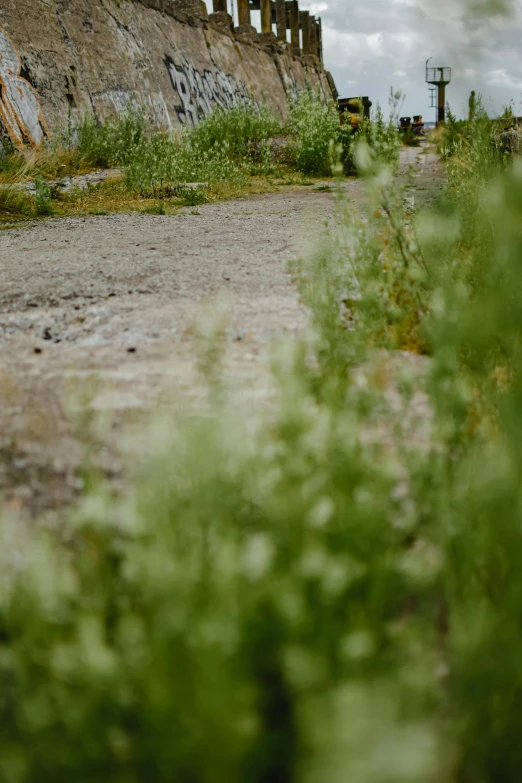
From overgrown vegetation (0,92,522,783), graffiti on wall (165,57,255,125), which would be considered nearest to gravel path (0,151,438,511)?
overgrown vegetation (0,92,522,783)

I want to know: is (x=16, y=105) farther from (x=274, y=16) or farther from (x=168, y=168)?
(x=274, y=16)

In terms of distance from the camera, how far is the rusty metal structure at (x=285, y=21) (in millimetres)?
22109

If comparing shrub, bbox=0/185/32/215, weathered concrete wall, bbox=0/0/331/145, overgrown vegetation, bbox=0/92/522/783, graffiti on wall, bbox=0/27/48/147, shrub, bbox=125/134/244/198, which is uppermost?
weathered concrete wall, bbox=0/0/331/145

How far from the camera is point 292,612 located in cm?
78

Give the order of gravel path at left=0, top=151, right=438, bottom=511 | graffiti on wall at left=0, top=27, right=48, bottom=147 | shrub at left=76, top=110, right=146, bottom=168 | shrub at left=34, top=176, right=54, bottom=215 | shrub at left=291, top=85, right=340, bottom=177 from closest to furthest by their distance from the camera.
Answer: gravel path at left=0, top=151, right=438, bottom=511 < shrub at left=34, top=176, right=54, bottom=215 < graffiti on wall at left=0, top=27, right=48, bottom=147 < shrub at left=76, top=110, right=146, bottom=168 < shrub at left=291, top=85, right=340, bottom=177

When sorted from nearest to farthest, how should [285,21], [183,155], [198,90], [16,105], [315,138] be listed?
[16,105] < [183,155] < [315,138] < [198,90] < [285,21]

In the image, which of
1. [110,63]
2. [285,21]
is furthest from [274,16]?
[110,63]

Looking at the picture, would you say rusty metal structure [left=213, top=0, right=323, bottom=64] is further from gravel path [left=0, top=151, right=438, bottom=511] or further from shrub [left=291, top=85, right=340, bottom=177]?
gravel path [left=0, top=151, right=438, bottom=511]

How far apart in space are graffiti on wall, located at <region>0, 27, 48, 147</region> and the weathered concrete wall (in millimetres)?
14

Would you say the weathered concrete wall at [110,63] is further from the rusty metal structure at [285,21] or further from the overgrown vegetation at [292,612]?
the overgrown vegetation at [292,612]

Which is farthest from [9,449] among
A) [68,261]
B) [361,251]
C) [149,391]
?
[68,261]

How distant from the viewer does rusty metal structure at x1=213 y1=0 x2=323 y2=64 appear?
2211 cm

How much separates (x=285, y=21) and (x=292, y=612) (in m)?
30.5

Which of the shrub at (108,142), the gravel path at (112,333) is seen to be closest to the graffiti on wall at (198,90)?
the shrub at (108,142)
